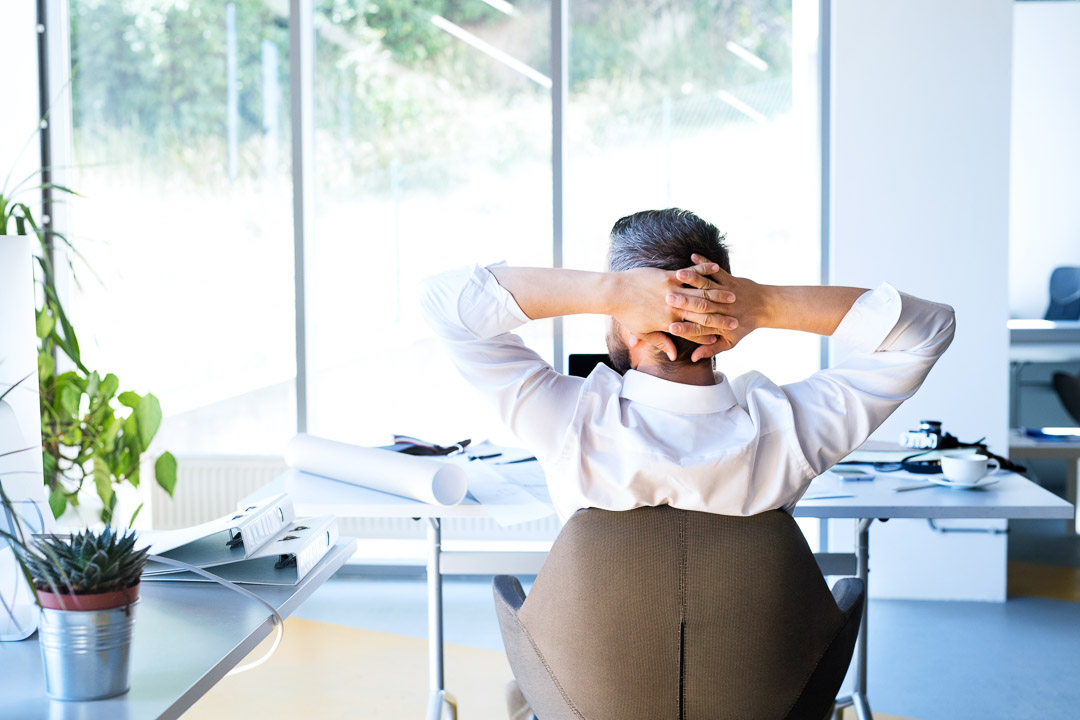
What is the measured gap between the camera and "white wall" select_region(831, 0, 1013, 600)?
3742mm

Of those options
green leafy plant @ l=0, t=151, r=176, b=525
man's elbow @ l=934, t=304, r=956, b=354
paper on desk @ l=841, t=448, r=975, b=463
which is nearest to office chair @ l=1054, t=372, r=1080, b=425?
paper on desk @ l=841, t=448, r=975, b=463

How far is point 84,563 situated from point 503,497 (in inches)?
44.6

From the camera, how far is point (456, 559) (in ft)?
8.32

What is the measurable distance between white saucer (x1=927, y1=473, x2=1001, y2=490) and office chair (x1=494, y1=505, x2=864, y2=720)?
0.92m

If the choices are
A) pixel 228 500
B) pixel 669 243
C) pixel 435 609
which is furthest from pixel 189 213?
pixel 669 243

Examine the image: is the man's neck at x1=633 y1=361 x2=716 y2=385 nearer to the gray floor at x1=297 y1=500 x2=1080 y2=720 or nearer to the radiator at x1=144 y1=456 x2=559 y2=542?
the gray floor at x1=297 y1=500 x2=1080 y2=720

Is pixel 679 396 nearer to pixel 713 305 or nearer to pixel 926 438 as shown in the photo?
pixel 713 305

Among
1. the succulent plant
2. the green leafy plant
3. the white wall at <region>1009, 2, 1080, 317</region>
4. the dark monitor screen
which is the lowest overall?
the green leafy plant

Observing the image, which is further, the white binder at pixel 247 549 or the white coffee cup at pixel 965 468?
the white coffee cup at pixel 965 468

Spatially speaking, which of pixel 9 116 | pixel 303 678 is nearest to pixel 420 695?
pixel 303 678

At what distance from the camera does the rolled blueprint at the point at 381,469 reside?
1.96m

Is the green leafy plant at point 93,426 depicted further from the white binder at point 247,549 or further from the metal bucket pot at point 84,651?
the metal bucket pot at point 84,651

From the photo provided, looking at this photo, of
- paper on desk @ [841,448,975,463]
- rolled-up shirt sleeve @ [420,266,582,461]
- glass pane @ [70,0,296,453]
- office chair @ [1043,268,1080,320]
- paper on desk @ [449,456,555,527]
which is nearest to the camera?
rolled-up shirt sleeve @ [420,266,582,461]

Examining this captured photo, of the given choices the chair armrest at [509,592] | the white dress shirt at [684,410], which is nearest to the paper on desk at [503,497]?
the chair armrest at [509,592]
